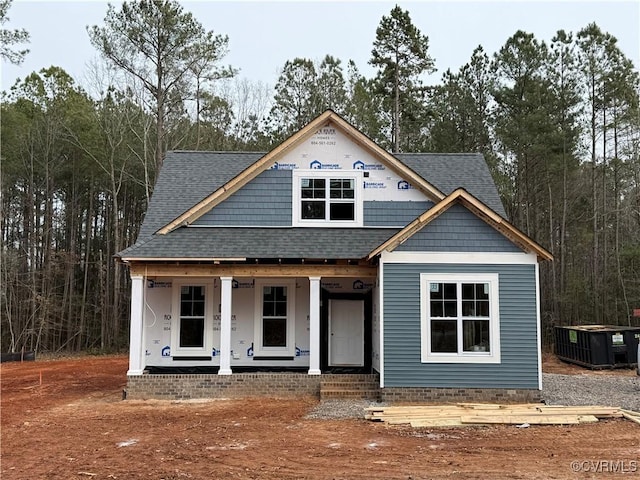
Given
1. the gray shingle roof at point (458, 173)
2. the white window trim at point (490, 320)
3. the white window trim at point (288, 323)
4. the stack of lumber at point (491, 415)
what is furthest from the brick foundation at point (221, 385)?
the gray shingle roof at point (458, 173)

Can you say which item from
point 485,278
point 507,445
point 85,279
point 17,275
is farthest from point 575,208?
point 17,275

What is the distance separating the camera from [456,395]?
11367mm

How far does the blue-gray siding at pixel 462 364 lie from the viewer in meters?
11.4

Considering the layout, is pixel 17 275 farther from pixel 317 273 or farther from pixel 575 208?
pixel 575 208

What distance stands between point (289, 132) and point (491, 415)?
908 inches

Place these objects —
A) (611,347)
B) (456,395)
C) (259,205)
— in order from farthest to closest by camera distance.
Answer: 1. (611,347)
2. (259,205)
3. (456,395)

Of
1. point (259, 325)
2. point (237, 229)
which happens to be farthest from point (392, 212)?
point (259, 325)

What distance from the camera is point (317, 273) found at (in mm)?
12609

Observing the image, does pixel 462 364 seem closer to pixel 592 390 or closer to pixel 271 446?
pixel 592 390

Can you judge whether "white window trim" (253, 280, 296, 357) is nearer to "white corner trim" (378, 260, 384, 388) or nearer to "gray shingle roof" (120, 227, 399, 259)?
"gray shingle roof" (120, 227, 399, 259)

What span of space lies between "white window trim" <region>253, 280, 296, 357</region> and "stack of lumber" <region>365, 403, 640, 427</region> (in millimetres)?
3661

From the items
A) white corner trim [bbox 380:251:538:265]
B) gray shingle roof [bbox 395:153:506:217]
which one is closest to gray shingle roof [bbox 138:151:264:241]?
gray shingle roof [bbox 395:153:506:217]

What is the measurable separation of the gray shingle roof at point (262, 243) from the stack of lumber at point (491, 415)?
12.4ft

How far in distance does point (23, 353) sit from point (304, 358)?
15.5 metres
